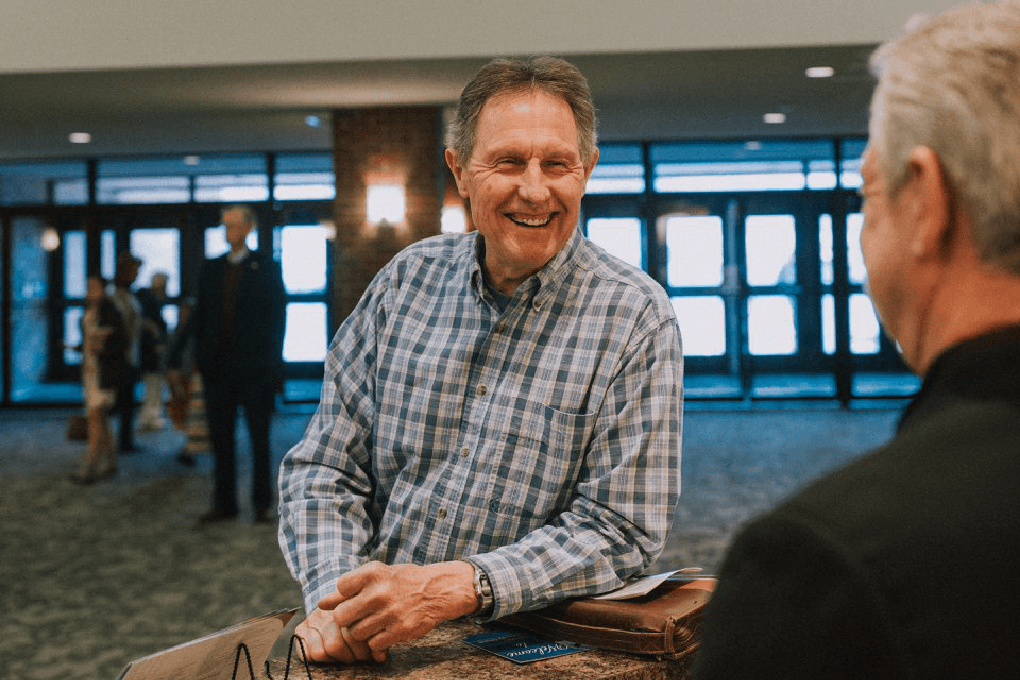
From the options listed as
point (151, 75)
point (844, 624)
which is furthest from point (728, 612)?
point (151, 75)

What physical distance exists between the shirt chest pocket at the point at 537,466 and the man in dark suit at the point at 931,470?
0.94 meters

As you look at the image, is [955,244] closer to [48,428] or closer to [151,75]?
[151,75]

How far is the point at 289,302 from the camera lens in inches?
485

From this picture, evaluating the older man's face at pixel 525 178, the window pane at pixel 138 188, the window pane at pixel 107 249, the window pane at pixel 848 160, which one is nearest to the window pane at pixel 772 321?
the window pane at pixel 848 160

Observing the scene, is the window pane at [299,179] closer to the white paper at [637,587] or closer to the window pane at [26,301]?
the window pane at [26,301]

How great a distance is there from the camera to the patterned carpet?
4.39 m

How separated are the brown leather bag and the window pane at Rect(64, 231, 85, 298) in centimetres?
1258

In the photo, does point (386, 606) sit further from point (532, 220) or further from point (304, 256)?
point (304, 256)

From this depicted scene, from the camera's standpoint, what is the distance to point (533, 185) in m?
1.65

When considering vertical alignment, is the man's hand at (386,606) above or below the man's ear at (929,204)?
below

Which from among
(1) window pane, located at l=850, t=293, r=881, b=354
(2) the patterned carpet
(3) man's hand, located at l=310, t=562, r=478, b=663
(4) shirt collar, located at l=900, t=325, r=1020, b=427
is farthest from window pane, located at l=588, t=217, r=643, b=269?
(4) shirt collar, located at l=900, t=325, r=1020, b=427

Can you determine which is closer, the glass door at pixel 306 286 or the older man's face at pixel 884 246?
the older man's face at pixel 884 246

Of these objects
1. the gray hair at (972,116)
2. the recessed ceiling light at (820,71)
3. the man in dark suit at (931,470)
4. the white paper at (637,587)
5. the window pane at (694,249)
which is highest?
the recessed ceiling light at (820,71)

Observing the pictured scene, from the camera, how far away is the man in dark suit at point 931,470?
530 millimetres
